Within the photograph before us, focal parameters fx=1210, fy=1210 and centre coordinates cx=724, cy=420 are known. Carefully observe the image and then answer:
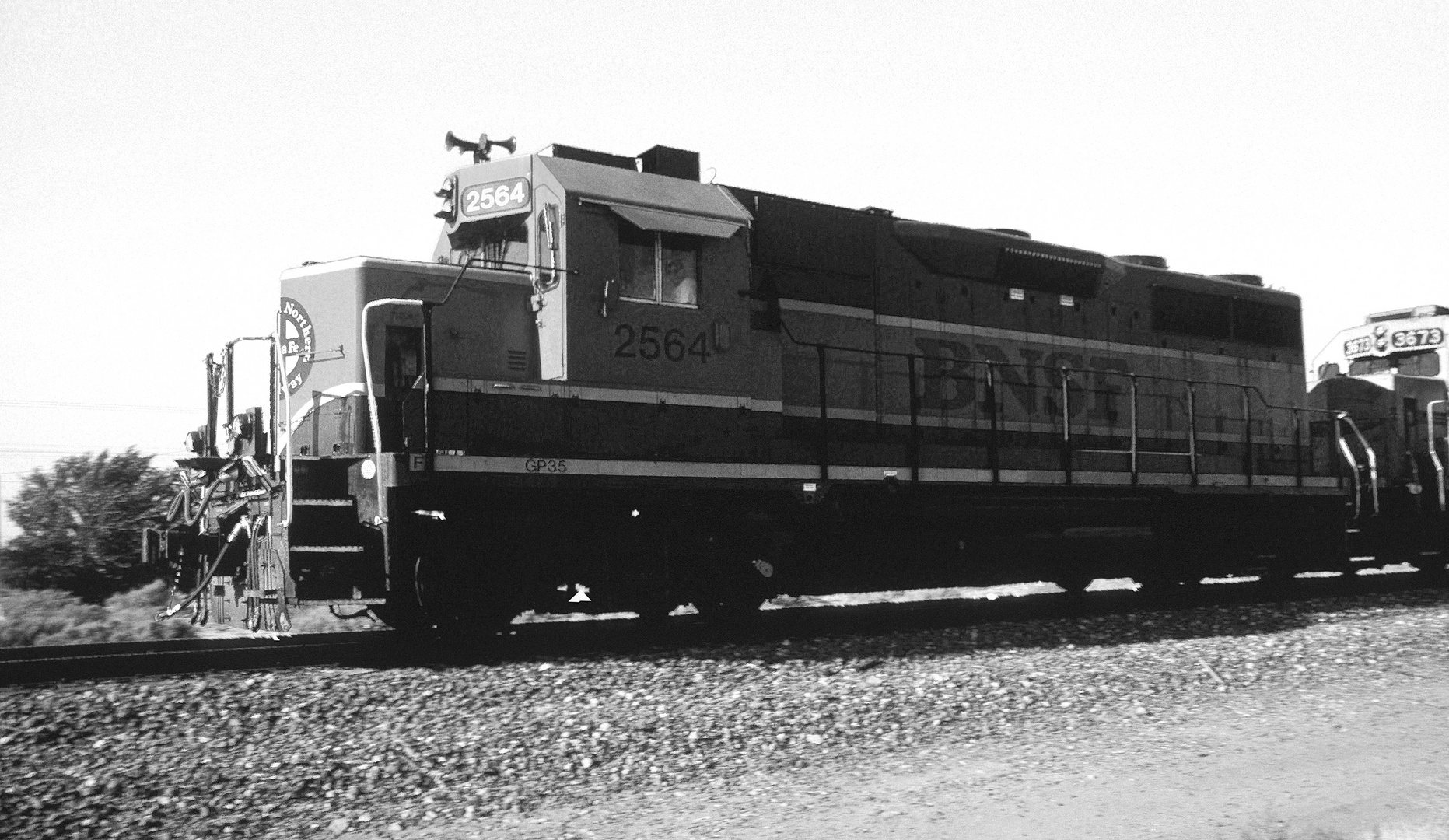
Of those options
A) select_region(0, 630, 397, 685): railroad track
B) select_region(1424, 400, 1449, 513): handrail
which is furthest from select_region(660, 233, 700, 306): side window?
select_region(1424, 400, 1449, 513): handrail

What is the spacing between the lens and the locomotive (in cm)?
755

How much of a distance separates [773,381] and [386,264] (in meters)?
3.03

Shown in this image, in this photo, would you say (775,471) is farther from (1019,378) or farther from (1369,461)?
(1369,461)

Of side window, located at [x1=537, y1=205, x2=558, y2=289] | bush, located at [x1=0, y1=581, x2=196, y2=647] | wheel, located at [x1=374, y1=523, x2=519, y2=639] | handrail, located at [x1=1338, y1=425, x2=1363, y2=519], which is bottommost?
bush, located at [x1=0, y1=581, x2=196, y2=647]

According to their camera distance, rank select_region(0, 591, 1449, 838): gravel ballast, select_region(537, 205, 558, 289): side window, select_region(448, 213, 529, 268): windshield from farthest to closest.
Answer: select_region(448, 213, 529, 268): windshield < select_region(537, 205, 558, 289): side window < select_region(0, 591, 1449, 838): gravel ballast

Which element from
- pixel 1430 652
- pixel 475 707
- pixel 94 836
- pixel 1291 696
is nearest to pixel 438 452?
pixel 475 707

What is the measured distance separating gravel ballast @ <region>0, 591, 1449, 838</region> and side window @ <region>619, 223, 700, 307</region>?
8.14 feet

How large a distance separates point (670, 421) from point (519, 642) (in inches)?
74.0

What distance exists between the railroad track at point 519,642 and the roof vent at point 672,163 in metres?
3.40

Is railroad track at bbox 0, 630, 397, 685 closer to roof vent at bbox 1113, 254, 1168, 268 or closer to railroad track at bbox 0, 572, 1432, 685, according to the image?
railroad track at bbox 0, 572, 1432, 685

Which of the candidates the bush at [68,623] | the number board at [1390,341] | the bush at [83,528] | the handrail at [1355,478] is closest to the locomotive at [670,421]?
the bush at [68,623]

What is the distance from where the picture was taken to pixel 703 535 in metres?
8.66

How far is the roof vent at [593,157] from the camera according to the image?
340 inches

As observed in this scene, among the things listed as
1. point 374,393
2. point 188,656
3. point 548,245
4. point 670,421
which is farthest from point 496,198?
point 188,656
